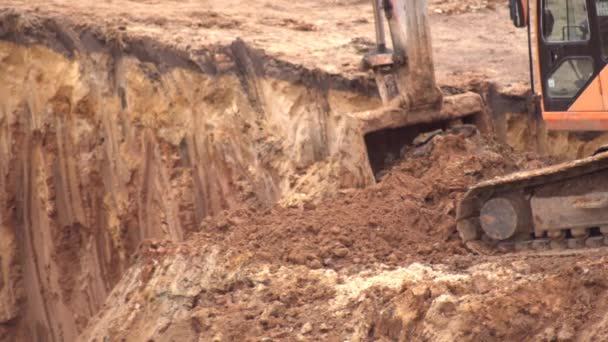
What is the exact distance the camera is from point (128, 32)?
13734 millimetres

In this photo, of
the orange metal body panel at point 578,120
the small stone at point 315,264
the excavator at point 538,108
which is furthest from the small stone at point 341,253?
the orange metal body panel at point 578,120

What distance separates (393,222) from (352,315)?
1455mm

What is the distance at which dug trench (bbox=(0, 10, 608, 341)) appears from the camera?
8.52 m

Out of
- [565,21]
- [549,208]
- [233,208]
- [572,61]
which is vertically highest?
[565,21]

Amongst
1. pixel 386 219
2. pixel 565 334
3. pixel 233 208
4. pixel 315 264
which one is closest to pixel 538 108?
pixel 386 219

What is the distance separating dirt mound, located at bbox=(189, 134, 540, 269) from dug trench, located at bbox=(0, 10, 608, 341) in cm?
2

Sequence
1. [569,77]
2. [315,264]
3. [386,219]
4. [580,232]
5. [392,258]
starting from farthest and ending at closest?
[569,77] → [386,219] → [315,264] → [392,258] → [580,232]

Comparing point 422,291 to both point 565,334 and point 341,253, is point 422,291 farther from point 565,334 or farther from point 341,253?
point 341,253

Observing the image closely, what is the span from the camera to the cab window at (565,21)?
9.93 meters

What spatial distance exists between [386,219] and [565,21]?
2.02m

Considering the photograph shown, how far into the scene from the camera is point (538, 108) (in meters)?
12.0

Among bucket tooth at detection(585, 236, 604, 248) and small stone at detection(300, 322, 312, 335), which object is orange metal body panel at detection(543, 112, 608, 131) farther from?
small stone at detection(300, 322, 312, 335)

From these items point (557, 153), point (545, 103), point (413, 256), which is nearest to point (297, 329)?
point (413, 256)

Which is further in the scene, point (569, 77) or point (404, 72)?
point (404, 72)
